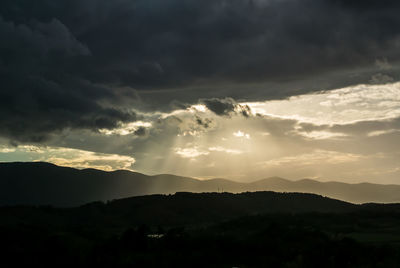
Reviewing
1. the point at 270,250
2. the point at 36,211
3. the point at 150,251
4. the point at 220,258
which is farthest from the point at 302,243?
the point at 36,211

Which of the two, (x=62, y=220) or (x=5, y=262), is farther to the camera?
(x=62, y=220)

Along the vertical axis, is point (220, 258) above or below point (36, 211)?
below

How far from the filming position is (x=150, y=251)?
3036 inches

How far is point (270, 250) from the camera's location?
7819 cm

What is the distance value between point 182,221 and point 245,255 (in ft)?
409

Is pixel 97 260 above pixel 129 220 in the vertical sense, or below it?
below

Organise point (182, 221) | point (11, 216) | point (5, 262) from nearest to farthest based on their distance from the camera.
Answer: point (5, 262) → point (11, 216) → point (182, 221)

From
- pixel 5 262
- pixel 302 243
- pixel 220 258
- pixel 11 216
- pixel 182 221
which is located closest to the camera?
pixel 5 262

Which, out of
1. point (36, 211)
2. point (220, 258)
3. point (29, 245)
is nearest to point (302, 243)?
point (220, 258)

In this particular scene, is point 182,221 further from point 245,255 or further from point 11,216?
point 245,255

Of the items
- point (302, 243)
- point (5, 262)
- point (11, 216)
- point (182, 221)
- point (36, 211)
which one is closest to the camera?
point (5, 262)

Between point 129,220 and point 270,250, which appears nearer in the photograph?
point 270,250

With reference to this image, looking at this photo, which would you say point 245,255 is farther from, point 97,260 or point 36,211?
point 36,211

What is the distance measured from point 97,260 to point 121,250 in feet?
22.3
